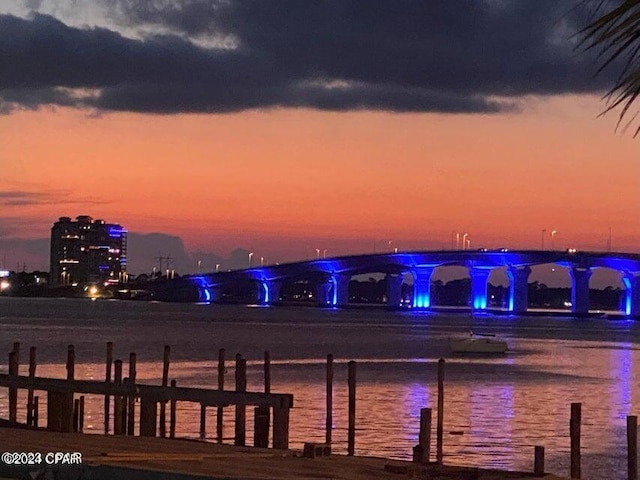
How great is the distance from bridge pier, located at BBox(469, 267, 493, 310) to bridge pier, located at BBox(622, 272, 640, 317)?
57.1 feet

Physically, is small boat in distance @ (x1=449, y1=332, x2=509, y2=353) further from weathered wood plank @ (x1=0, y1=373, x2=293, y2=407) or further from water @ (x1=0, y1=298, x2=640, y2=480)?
weathered wood plank @ (x1=0, y1=373, x2=293, y2=407)

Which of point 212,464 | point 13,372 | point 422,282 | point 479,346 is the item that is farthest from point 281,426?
point 422,282

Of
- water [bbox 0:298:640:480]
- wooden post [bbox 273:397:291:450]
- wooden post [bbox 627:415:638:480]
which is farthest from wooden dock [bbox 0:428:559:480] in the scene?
water [bbox 0:298:640:480]

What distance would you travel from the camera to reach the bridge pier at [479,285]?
165m

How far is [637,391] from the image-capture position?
2035 inches

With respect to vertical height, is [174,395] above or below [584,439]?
above

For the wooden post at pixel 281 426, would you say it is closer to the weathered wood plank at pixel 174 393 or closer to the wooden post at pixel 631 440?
the weathered wood plank at pixel 174 393

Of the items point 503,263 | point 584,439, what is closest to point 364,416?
point 584,439

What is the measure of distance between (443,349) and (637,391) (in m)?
41.8

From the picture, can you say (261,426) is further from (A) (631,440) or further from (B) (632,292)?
(B) (632,292)

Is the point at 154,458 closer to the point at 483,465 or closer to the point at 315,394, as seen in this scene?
the point at 483,465

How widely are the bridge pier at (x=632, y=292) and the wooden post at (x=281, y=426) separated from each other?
5746 inches

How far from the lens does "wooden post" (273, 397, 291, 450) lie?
14.9m

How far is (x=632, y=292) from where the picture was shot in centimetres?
16325
